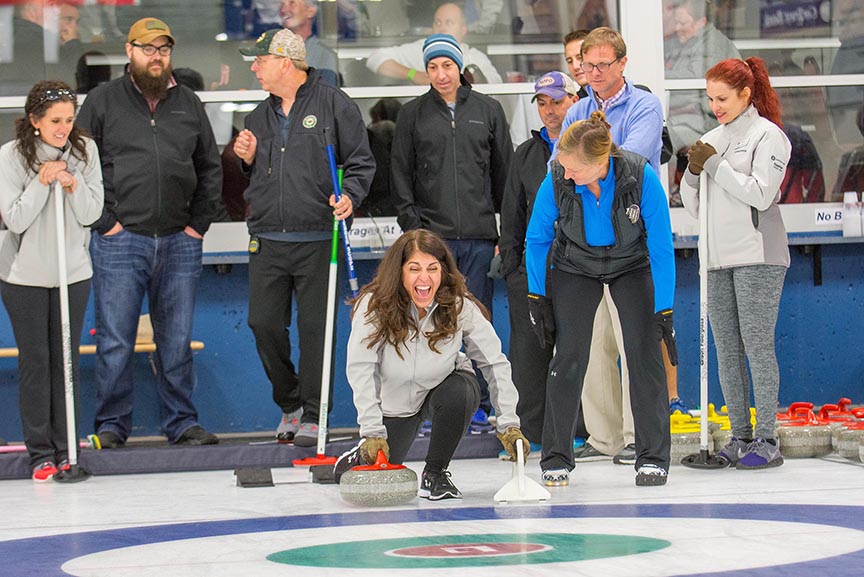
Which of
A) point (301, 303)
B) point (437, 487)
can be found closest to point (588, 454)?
point (437, 487)

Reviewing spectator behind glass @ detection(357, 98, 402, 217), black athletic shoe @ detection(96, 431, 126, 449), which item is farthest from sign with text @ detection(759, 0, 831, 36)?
black athletic shoe @ detection(96, 431, 126, 449)

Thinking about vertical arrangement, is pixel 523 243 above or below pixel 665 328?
above

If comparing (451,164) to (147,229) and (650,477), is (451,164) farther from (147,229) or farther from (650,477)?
(650,477)

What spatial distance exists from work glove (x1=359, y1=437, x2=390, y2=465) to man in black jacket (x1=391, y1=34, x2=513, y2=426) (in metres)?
1.83

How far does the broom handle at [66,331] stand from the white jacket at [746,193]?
273cm

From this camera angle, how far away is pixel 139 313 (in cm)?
608

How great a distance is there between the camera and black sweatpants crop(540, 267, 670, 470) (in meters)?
4.70

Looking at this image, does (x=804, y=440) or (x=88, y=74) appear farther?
(x=88, y=74)

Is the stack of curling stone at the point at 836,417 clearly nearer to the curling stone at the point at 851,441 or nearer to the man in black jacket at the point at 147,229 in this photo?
the curling stone at the point at 851,441

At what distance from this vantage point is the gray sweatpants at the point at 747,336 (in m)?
5.23

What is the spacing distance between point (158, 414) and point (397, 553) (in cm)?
375

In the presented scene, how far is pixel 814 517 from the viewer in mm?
3777

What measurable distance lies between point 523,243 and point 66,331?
210cm

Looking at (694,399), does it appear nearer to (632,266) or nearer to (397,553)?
(632,266)
